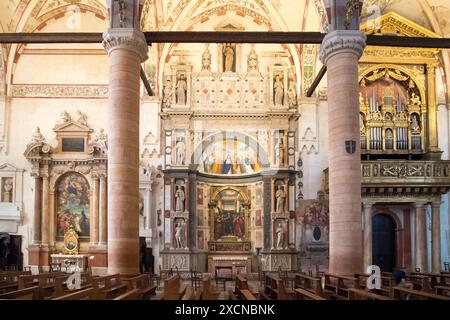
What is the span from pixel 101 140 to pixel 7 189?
4.91 metres

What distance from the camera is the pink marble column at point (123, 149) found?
14.9m

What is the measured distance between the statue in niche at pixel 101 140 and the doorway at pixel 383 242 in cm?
1275

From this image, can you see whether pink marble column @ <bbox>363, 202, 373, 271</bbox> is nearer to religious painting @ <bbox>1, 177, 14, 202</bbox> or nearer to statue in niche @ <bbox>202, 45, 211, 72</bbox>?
statue in niche @ <bbox>202, 45, 211, 72</bbox>

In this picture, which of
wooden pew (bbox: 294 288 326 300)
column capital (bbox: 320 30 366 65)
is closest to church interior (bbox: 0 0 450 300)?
column capital (bbox: 320 30 366 65)

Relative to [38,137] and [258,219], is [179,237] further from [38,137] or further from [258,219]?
[38,137]

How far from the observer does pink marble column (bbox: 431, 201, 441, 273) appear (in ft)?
81.1

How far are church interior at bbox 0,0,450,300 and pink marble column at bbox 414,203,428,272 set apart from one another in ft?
0.20

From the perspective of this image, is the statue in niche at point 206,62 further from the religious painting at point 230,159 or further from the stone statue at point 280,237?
the stone statue at point 280,237

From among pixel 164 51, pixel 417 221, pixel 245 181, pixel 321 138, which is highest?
pixel 164 51

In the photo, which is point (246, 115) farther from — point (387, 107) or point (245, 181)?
point (387, 107)

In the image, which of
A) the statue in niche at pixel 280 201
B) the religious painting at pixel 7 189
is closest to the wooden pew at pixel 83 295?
the statue in niche at pixel 280 201

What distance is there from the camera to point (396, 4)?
1021 inches

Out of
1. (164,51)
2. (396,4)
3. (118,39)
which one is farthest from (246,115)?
(118,39)

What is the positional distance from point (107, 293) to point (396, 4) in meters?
20.7
